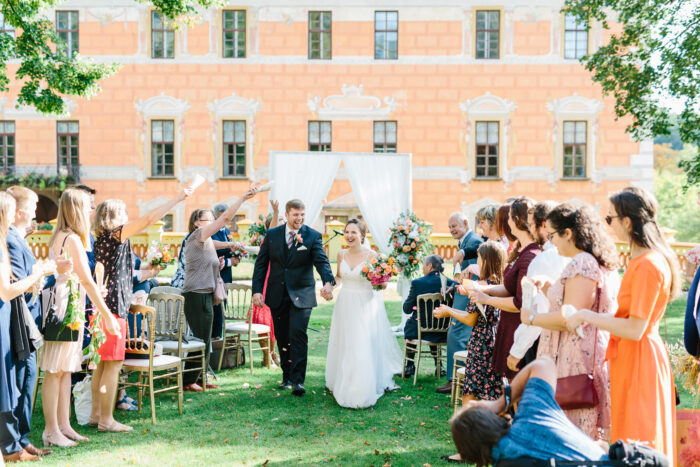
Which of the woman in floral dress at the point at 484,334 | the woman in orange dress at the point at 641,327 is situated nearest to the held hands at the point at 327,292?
the woman in floral dress at the point at 484,334

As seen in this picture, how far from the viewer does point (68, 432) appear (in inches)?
205

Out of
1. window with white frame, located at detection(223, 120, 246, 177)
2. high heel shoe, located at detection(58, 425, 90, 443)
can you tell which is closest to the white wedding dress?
high heel shoe, located at detection(58, 425, 90, 443)

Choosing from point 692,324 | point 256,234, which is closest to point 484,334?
point 692,324

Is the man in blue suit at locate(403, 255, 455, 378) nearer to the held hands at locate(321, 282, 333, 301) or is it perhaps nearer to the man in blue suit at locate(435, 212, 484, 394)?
the man in blue suit at locate(435, 212, 484, 394)

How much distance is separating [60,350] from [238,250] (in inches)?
144

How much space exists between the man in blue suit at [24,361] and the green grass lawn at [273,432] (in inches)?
9.5

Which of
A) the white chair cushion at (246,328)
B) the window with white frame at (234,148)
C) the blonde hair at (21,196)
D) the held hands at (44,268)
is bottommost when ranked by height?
the white chair cushion at (246,328)

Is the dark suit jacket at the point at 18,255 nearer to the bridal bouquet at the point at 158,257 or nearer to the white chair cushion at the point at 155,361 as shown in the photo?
the white chair cushion at the point at 155,361

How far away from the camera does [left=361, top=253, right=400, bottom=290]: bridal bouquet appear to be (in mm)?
6531

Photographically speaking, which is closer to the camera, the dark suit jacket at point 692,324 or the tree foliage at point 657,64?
the dark suit jacket at point 692,324

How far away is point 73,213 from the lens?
494 cm

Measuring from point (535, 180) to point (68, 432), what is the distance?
800 inches

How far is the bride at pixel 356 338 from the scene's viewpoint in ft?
21.0

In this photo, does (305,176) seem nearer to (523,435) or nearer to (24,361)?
(24,361)
